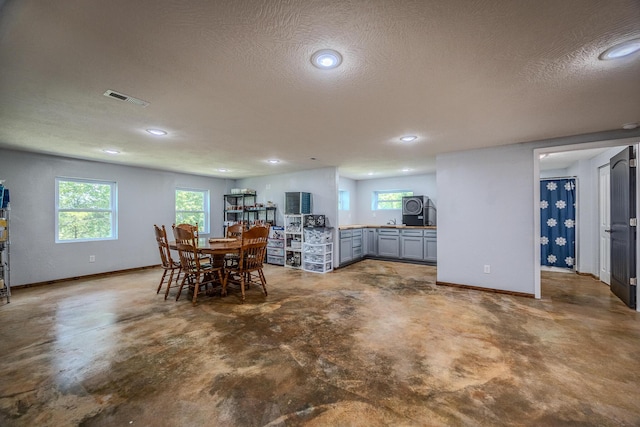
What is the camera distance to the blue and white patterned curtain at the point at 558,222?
5.11 meters

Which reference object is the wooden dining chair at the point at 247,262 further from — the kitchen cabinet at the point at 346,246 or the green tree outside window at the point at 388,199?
the green tree outside window at the point at 388,199

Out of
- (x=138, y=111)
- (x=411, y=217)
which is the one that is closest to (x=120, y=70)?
(x=138, y=111)

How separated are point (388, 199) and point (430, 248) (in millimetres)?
1952

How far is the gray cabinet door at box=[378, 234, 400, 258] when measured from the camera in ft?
20.9

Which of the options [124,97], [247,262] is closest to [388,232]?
[247,262]

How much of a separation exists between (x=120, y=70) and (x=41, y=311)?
317cm

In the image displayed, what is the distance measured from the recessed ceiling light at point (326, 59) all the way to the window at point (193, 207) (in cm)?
566

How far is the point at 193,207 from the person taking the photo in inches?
261

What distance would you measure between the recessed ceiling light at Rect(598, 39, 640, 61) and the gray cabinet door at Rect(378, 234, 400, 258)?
4.95 m

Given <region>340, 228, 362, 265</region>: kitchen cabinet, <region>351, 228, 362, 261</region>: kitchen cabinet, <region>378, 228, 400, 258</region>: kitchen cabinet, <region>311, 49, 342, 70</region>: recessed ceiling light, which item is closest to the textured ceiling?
<region>311, 49, 342, 70</region>: recessed ceiling light

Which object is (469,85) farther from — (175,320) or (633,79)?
(175,320)

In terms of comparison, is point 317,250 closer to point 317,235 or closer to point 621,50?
point 317,235

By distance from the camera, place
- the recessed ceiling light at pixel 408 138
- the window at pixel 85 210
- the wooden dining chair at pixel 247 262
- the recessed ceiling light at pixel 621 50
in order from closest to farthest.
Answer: the recessed ceiling light at pixel 621 50, the recessed ceiling light at pixel 408 138, the wooden dining chair at pixel 247 262, the window at pixel 85 210

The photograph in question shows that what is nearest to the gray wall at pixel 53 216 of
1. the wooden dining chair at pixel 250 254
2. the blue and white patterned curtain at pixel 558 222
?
the wooden dining chair at pixel 250 254
